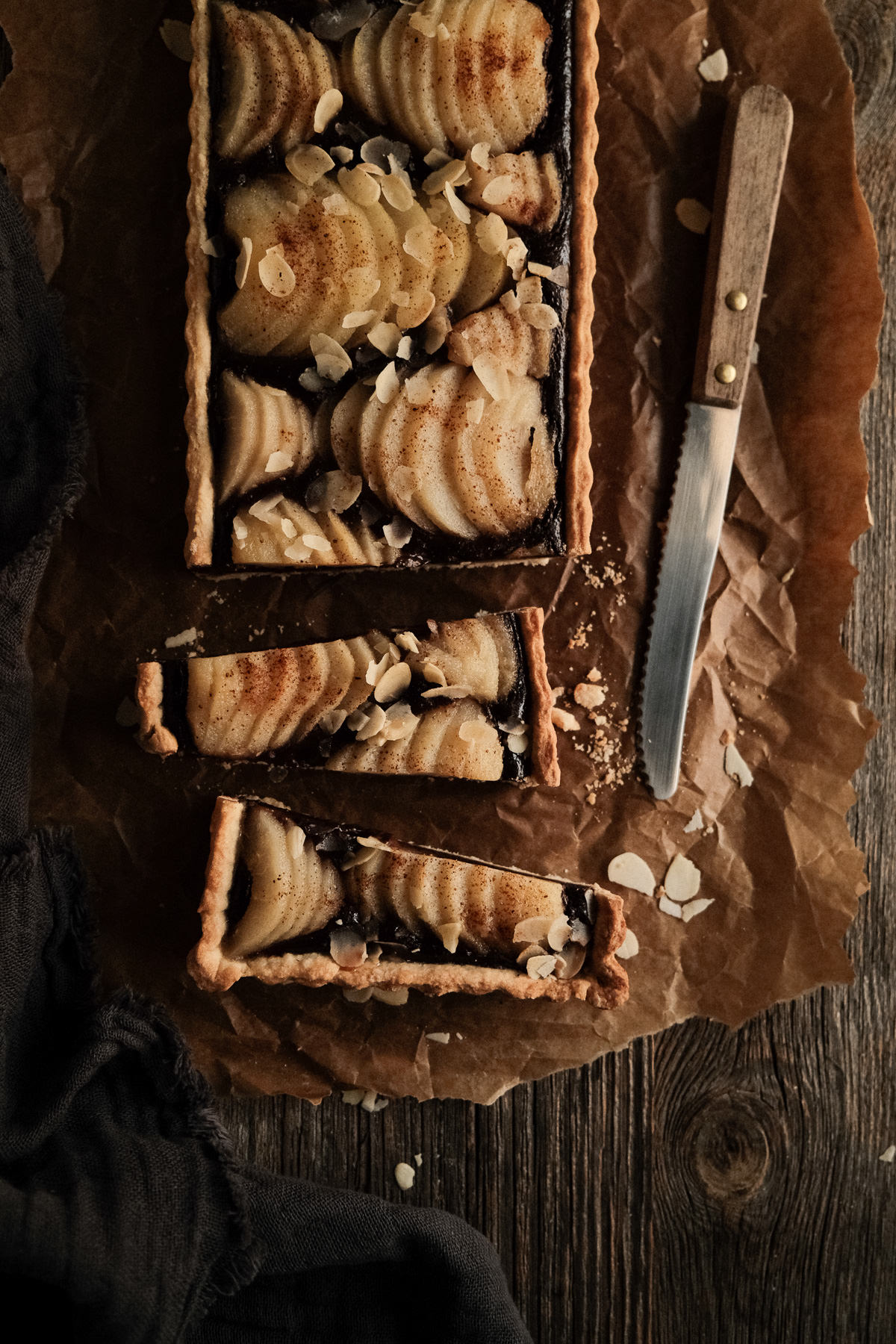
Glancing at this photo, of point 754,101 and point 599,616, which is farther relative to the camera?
point 599,616

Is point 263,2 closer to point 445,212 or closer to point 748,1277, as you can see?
point 445,212

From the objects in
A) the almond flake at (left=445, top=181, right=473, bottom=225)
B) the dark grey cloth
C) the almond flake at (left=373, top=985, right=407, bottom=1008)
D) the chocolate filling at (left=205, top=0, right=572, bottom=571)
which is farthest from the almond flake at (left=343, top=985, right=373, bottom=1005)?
the almond flake at (left=445, top=181, right=473, bottom=225)

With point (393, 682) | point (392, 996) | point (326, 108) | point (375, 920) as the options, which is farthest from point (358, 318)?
point (392, 996)

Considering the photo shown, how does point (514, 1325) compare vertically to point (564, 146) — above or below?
below

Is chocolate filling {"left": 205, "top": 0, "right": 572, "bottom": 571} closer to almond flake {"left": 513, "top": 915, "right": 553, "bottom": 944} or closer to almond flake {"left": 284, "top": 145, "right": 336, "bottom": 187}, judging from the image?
almond flake {"left": 284, "top": 145, "right": 336, "bottom": 187}

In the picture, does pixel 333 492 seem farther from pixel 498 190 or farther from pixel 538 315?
pixel 498 190

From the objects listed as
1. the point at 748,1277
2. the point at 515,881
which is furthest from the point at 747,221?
the point at 748,1277
